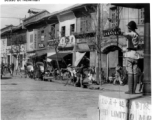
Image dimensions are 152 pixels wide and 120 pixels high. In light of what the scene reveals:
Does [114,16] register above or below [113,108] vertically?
→ above

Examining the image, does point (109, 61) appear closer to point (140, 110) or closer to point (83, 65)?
point (83, 65)

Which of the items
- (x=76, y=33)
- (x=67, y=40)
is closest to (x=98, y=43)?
(x=76, y=33)

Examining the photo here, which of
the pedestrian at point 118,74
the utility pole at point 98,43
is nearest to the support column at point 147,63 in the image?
the pedestrian at point 118,74

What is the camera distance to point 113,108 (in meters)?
3.79

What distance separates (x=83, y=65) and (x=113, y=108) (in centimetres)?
961

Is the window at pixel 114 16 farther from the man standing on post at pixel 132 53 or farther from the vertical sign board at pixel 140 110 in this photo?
the vertical sign board at pixel 140 110

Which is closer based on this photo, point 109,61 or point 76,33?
point 109,61

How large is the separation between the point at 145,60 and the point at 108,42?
9.38 meters

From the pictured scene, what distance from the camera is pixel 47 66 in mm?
16609

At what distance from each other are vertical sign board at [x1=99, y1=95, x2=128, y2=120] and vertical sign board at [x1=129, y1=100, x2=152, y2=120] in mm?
108

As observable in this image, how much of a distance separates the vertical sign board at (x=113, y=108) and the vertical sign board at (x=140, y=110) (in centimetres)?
11

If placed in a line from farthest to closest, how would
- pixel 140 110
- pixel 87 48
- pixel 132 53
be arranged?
1. pixel 87 48
2. pixel 132 53
3. pixel 140 110

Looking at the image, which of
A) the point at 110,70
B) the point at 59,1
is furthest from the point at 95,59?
the point at 59,1

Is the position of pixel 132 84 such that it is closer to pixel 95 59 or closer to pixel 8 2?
pixel 8 2
